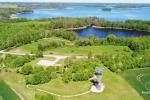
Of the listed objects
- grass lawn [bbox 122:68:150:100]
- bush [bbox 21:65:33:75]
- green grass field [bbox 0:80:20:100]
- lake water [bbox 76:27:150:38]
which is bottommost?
lake water [bbox 76:27:150:38]

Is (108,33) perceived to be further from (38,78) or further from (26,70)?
(38,78)

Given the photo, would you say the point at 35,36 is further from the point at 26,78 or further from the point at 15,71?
the point at 26,78

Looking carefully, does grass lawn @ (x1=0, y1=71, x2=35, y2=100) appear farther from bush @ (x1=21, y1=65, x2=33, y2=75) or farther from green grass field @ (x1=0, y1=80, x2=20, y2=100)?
bush @ (x1=21, y1=65, x2=33, y2=75)

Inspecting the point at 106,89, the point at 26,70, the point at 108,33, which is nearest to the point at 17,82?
the point at 26,70

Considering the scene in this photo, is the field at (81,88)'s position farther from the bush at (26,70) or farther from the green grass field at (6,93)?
the bush at (26,70)

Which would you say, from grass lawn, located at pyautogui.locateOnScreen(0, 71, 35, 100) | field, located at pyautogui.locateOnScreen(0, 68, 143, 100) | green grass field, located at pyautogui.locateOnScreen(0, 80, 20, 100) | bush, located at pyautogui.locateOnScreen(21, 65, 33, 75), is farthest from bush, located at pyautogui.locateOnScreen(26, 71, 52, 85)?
bush, located at pyautogui.locateOnScreen(21, 65, 33, 75)

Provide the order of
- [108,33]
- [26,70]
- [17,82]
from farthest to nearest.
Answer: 1. [108,33]
2. [26,70]
3. [17,82]

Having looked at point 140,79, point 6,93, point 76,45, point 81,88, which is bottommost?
point 76,45
